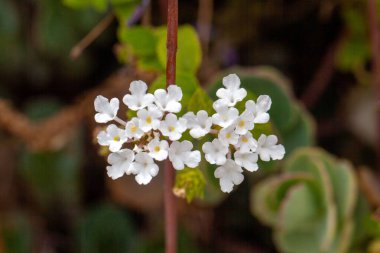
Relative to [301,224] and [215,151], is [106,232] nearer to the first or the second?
[301,224]

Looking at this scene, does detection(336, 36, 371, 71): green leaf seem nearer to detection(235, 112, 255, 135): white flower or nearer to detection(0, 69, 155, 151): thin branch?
detection(0, 69, 155, 151): thin branch

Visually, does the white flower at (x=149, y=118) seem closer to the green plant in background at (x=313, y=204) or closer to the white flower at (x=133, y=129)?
the white flower at (x=133, y=129)

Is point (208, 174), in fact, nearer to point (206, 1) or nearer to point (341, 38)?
point (206, 1)

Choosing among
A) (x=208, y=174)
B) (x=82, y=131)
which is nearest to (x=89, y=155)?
(x=82, y=131)

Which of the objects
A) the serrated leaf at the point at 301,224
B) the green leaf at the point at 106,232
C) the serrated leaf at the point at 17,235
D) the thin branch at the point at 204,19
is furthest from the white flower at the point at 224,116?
the serrated leaf at the point at 17,235

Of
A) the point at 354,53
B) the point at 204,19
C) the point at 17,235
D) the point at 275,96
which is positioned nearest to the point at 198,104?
the point at 275,96

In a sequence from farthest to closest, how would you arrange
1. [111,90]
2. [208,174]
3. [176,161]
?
[111,90] < [208,174] < [176,161]
